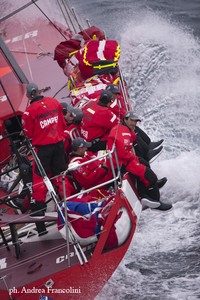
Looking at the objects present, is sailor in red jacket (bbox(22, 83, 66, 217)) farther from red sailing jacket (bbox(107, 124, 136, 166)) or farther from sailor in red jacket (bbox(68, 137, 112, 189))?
red sailing jacket (bbox(107, 124, 136, 166))

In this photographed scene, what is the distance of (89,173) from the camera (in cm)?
607

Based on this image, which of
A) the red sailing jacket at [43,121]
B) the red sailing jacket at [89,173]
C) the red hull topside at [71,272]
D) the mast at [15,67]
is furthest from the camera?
the mast at [15,67]

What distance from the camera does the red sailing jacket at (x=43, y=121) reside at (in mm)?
5953

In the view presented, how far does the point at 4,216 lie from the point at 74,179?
28.1 inches

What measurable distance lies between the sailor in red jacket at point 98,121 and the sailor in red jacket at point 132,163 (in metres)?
0.31

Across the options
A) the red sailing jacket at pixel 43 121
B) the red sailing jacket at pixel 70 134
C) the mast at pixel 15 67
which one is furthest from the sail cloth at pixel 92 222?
the mast at pixel 15 67

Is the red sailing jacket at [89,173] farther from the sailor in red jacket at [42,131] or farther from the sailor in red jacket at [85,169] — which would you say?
the sailor in red jacket at [42,131]

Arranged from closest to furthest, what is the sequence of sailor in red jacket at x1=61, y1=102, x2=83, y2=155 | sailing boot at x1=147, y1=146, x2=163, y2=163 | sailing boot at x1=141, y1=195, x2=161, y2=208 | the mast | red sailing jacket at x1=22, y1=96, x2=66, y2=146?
1. red sailing jacket at x1=22, y1=96, x2=66, y2=146
2. sailing boot at x1=141, y1=195, x2=161, y2=208
3. sailor in red jacket at x1=61, y1=102, x2=83, y2=155
4. sailing boot at x1=147, y1=146, x2=163, y2=163
5. the mast

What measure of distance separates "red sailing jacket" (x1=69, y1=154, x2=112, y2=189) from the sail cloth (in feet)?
1.01

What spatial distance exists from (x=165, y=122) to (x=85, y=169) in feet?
11.4

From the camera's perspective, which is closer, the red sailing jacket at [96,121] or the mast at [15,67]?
the red sailing jacket at [96,121]

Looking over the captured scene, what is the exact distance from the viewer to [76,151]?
20.0 ft

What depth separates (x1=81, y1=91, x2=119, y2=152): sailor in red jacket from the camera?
21.3 feet

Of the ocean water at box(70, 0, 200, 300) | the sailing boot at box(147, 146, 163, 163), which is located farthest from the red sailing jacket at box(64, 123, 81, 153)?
the ocean water at box(70, 0, 200, 300)
